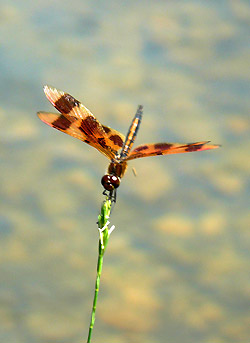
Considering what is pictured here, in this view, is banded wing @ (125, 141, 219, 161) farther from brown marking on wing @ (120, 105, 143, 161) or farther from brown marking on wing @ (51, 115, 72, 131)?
brown marking on wing @ (51, 115, 72, 131)

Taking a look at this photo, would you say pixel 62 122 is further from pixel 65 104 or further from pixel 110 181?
pixel 110 181

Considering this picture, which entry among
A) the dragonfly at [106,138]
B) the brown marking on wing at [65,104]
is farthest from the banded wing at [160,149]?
the brown marking on wing at [65,104]

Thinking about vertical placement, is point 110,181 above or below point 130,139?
below

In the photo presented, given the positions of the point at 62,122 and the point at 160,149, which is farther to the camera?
the point at 62,122

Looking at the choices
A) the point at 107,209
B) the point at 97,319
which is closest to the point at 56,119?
the point at 107,209

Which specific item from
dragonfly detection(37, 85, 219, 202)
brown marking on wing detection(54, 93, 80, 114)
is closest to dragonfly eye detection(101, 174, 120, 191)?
dragonfly detection(37, 85, 219, 202)

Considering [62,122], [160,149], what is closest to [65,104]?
[62,122]

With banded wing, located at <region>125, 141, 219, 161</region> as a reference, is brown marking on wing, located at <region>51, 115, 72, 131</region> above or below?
above

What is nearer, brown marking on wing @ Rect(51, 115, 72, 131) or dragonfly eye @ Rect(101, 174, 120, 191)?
dragonfly eye @ Rect(101, 174, 120, 191)

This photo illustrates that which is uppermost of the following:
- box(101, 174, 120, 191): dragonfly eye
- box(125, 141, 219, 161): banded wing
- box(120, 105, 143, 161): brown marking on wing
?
box(120, 105, 143, 161): brown marking on wing

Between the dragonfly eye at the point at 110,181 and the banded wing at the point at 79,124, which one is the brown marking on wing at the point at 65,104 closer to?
the banded wing at the point at 79,124
